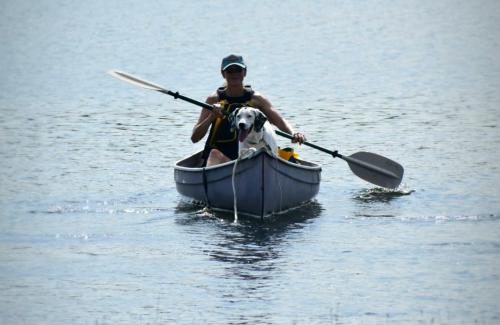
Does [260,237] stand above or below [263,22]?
below

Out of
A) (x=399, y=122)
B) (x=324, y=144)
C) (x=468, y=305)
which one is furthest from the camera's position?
(x=399, y=122)

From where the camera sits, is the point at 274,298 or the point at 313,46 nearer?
the point at 274,298

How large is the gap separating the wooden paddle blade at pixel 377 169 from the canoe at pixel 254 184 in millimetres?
1507

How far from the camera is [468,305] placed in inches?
432

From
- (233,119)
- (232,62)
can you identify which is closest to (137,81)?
(232,62)

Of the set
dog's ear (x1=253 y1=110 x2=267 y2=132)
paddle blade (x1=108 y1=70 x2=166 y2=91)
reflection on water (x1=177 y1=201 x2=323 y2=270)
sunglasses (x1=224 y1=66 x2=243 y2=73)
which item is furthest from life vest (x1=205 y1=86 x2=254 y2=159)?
paddle blade (x1=108 y1=70 x2=166 y2=91)

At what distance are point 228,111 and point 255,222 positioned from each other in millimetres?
1494

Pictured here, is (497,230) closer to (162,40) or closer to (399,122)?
Result: (399,122)

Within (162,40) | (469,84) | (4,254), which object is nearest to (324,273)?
(4,254)

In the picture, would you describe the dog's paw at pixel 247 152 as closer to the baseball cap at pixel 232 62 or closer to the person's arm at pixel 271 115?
the person's arm at pixel 271 115

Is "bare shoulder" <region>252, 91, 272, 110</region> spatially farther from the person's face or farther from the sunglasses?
the sunglasses

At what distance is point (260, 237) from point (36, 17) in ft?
149

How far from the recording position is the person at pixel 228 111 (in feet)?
49.6

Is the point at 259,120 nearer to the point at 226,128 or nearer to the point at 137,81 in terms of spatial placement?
the point at 226,128
